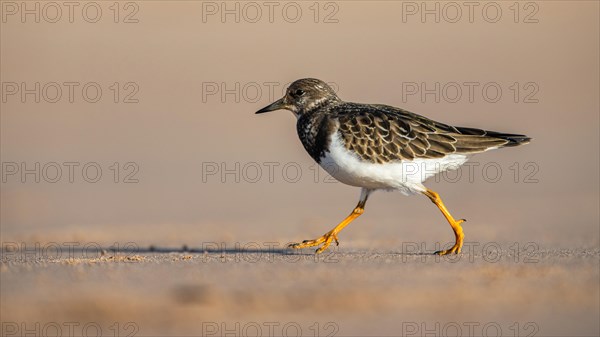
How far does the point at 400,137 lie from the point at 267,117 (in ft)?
43.2

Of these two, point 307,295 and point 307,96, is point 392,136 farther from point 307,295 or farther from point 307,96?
point 307,295

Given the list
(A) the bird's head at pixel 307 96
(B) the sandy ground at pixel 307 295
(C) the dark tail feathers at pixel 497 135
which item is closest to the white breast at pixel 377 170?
(C) the dark tail feathers at pixel 497 135

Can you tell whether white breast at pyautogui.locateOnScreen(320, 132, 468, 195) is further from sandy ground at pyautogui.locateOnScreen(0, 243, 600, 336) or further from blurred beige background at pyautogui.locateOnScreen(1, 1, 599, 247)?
blurred beige background at pyautogui.locateOnScreen(1, 1, 599, 247)

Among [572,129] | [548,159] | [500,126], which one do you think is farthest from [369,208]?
[572,129]

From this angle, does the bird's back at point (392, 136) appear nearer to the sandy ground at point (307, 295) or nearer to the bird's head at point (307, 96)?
the bird's head at point (307, 96)

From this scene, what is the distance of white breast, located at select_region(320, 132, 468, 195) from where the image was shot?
9.97 metres

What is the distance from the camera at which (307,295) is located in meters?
8.40

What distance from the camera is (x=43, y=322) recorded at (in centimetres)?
782

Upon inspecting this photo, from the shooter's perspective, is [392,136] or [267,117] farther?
[267,117]

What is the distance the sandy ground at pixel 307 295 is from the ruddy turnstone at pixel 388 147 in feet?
2.44

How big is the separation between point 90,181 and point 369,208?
5.20 m

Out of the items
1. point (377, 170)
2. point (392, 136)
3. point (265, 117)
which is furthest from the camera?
point (265, 117)

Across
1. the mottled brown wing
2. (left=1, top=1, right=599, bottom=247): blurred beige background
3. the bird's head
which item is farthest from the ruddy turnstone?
(left=1, top=1, right=599, bottom=247): blurred beige background

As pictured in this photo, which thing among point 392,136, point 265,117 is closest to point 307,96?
point 392,136
